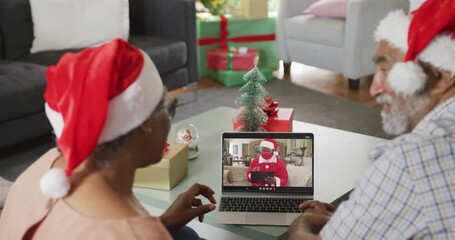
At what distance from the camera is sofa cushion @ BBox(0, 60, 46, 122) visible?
303cm

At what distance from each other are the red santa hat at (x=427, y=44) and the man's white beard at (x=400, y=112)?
3 cm

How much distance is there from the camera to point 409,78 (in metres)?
1.34

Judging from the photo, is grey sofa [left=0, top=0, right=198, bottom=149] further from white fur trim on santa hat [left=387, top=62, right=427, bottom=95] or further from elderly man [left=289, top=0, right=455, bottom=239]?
white fur trim on santa hat [left=387, top=62, right=427, bottom=95]

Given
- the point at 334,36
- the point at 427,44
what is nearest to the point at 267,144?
the point at 427,44

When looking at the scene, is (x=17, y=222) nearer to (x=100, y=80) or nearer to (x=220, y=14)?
(x=100, y=80)

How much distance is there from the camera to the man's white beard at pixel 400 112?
4.53 feet

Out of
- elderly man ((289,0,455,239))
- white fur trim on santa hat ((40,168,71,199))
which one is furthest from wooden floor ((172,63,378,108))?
white fur trim on santa hat ((40,168,71,199))

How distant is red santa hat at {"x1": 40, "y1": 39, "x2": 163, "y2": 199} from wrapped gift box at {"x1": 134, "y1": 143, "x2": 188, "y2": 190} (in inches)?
33.2

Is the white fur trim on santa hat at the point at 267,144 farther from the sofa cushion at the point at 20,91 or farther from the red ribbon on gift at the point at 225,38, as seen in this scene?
the red ribbon on gift at the point at 225,38

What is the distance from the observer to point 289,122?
249cm

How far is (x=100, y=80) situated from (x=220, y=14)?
3.73 metres

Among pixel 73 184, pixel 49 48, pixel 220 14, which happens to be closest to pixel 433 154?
pixel 73 184

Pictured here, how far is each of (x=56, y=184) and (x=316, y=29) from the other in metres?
3.61

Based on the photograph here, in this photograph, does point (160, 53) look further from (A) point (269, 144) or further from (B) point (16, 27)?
(A) point (269, 144)
